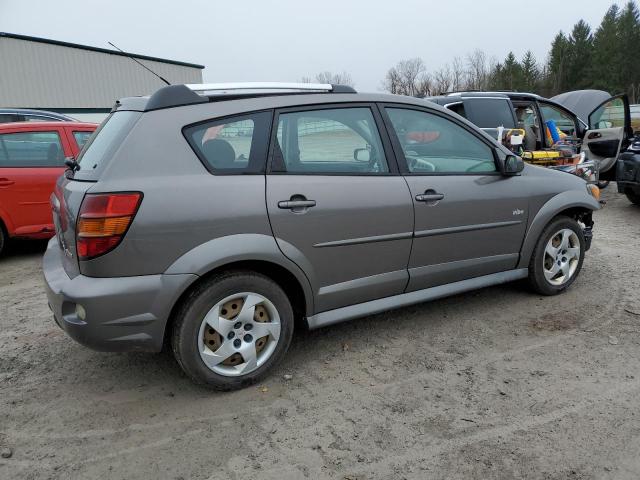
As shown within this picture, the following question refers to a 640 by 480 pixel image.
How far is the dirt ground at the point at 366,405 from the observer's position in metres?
2.25

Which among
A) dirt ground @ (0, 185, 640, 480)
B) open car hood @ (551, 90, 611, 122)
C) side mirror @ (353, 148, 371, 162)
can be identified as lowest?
dirt ground @ (0, 185, 640, 480)

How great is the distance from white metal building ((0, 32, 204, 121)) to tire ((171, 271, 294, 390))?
79.9 ft

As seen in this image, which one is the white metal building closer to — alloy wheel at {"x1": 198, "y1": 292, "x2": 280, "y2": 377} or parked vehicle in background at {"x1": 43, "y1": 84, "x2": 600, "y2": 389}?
parked vehicle in background at {"x1": 43, "y1": 84, "x2": 600, "y2": 389}

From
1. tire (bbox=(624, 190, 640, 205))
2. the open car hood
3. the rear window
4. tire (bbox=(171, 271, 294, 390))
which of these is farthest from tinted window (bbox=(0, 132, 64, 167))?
the open car hood

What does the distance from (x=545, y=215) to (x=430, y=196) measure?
126 centimetres

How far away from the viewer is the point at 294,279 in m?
2.98

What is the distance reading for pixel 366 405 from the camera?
2.68 meters

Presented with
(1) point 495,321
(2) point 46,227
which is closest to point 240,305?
(1) point 495,321

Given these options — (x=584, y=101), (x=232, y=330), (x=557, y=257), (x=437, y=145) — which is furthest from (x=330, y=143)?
(x=584, y=101)

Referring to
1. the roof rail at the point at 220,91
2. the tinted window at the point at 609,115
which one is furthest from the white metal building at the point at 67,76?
the roof rail at the point at 220,91

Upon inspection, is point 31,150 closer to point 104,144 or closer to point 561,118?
point 104,144

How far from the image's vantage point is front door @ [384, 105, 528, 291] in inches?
132

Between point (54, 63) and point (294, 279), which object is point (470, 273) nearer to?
point (294, 279)

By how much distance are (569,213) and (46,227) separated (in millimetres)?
5712
